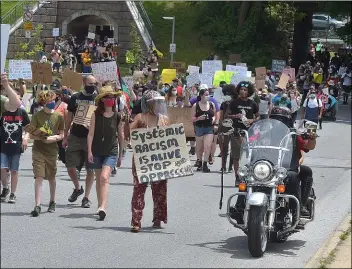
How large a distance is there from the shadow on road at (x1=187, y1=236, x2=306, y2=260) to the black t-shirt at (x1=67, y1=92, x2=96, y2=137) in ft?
8.36

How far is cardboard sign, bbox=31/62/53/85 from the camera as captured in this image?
18922 mm

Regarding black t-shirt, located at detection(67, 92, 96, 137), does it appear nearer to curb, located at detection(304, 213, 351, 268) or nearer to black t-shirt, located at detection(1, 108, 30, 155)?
black t-shirt, located at detection(1, 108, 30, 155)

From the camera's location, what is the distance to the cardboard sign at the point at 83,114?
37.4ft

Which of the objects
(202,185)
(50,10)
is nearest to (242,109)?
(202,185)

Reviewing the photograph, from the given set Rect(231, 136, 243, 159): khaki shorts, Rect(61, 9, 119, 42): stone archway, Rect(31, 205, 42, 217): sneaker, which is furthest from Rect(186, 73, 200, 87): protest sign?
Rect(61, 9, 119, 42): stone archway

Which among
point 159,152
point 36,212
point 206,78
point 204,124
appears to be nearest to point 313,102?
point 206,78

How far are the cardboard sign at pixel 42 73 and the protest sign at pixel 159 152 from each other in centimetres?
902

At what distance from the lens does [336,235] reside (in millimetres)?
9961

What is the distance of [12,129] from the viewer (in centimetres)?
1048

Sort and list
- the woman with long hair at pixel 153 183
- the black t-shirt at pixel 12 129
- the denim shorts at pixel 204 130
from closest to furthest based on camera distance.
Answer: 1. the woman with long hair at pixel 153 183
2. the black t-shirt at pixel 12 129
3. the denim shorts at pixel 204 130

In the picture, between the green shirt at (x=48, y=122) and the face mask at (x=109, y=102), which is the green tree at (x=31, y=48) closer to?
the green shirt at (x=48, y=122)

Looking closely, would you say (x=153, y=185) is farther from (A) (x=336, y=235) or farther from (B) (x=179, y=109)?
(B) (x=179, y=109)

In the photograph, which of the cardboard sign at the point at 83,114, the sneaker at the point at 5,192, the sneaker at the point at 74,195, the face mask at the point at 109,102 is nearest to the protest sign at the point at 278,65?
the sneaker at the point at 74,195

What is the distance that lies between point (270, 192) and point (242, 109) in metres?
5.02
